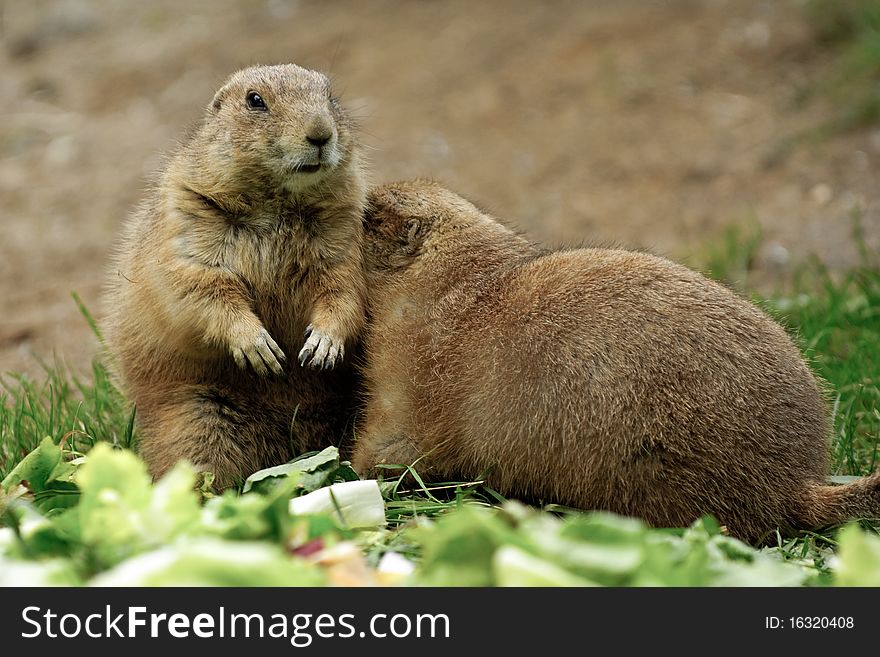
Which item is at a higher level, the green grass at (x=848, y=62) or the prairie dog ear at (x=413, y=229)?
the green grass at (x=848, y=62)

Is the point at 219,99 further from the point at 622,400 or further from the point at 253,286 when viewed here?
the point at 622,400

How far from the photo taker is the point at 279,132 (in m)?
4.12

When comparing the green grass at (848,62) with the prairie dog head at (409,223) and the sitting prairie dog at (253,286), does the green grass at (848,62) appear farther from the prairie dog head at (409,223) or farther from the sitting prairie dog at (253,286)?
the sitting prairie dog at (253,286)

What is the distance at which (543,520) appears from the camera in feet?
9.70

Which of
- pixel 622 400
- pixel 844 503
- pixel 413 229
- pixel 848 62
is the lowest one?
pixel 844 503

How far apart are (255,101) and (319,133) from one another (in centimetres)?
37

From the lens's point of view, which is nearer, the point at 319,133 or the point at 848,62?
the point at 319,133

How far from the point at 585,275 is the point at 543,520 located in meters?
1.20

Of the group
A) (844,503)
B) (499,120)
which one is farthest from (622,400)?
(499,120)

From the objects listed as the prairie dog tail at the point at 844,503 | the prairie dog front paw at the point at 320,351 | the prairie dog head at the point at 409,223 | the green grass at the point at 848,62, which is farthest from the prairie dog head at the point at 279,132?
the green grass at the point at 848,62

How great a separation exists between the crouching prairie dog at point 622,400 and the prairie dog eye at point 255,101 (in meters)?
1.00

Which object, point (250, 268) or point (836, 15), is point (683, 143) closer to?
point (836, 15)

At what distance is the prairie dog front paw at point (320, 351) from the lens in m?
4.13
